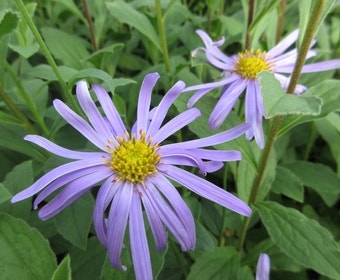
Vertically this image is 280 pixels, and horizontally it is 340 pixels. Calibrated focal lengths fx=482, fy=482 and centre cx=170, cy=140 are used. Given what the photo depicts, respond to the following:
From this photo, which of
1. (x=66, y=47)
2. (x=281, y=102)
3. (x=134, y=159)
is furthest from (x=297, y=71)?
(x=66, y=47)

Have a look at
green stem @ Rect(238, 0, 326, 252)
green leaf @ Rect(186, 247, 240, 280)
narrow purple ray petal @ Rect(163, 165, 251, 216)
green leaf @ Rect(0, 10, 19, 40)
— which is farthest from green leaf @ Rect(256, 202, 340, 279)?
green leaf @ Rect(0, 10, 19, 40)

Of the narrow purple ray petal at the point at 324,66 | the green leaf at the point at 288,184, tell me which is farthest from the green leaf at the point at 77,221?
the narrow purple ray petal at the point at 324,66

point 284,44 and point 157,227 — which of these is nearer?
point 157,227

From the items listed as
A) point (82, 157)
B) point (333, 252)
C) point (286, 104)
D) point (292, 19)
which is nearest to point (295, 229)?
point (333, 252)

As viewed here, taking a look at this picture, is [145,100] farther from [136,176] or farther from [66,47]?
[66,47]

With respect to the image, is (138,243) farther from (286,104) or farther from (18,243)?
(286,104)

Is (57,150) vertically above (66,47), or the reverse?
(66,47)
